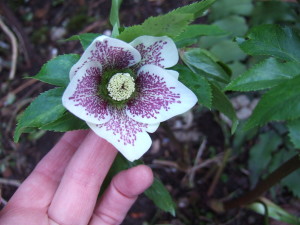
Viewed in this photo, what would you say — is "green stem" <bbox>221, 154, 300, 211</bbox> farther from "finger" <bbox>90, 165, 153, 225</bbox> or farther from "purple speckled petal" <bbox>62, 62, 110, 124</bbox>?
"purple speckled petal" <bbox>62, 62, 110, 124</bbox>

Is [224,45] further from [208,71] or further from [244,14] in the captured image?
[208,71]

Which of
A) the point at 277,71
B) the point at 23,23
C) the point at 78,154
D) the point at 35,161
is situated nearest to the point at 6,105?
the point at 35,161

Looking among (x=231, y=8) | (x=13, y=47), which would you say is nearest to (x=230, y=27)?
(x=231, y=8)

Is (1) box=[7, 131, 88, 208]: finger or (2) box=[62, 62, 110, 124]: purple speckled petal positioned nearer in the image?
(2) box=[62, 62, 110, 124]: purple speckled petal

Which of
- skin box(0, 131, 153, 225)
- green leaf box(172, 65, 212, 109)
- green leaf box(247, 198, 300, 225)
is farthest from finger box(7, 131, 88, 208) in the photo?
green leaf box(247, 198, 300, 225)

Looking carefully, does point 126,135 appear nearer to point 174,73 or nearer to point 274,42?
point 174,73

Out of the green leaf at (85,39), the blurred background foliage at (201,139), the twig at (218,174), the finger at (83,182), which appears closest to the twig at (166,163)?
the blurred background foliage at (201,139)
